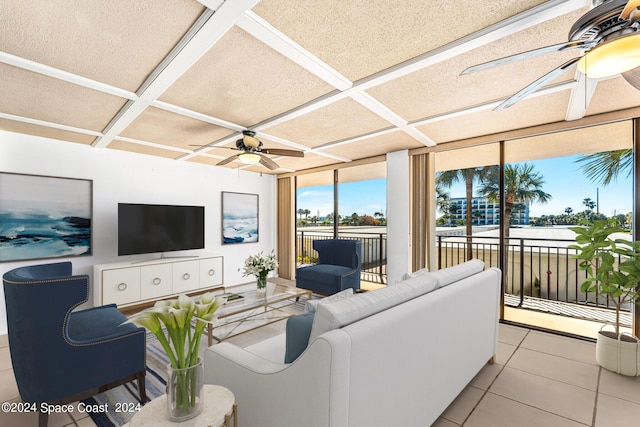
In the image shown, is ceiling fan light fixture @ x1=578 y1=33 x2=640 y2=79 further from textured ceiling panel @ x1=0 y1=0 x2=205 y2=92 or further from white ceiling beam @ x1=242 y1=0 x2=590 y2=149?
textured ceiling panel @ x1=0 y1=0 x2=205 y2=92

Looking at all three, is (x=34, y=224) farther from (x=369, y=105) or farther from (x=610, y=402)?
(x=610, y=402)

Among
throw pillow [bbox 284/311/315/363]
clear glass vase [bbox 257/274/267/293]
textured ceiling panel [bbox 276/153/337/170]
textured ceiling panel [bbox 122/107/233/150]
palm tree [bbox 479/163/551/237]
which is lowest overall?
clear glass vase [bbox 257/274/267/293]

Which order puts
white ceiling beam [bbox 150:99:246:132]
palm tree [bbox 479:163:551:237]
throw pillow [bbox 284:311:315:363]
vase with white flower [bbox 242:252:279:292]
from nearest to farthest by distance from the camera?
1. throw pillow [bbox 284:311:315:363]
2. white ceiling beam [bbox 150:99:246:132]
3. vase with white flower [bbox 242:252:279:292]
4. palm tree [bbox 479:163:551:237]

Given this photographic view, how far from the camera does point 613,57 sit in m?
1.19

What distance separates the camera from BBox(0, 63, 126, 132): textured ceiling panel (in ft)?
6.65

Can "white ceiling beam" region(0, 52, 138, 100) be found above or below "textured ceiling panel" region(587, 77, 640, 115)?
below

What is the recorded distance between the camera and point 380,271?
5664mm

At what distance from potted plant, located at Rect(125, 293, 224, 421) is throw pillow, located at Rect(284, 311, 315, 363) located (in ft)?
1.23

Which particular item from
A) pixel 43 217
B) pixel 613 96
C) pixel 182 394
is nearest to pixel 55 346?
pixel 182 394

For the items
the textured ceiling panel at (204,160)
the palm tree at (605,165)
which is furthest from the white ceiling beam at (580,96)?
the textured ceiling panel at (204,160)

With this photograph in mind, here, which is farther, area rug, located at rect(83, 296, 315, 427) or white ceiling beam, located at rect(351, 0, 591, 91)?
area rug, located at rect(83, 296, 315, 427)

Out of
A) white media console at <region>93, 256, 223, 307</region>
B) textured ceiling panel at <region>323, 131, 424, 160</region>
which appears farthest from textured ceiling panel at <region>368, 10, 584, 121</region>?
white media console at <region>93, 256, 223, 307</region>

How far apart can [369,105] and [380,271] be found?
12.8 feet

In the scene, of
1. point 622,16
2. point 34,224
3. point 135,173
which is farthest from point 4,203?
point 622,16
